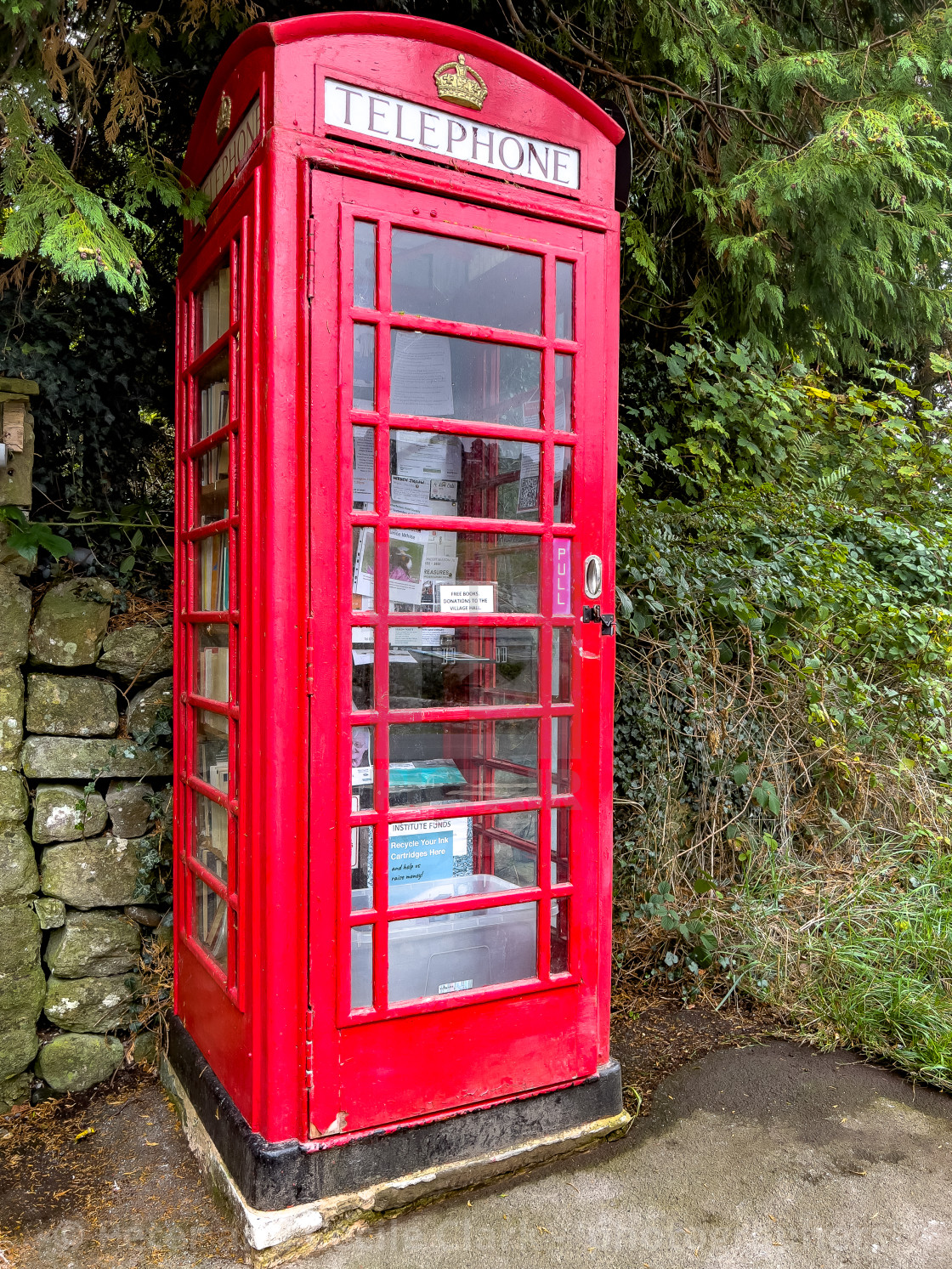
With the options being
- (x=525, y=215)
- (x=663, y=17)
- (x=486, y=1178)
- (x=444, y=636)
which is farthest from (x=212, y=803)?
(x=663, y=17)

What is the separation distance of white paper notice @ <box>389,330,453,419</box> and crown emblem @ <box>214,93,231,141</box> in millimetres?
733

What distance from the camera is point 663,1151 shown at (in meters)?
2.48

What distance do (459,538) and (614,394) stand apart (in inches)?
25.8

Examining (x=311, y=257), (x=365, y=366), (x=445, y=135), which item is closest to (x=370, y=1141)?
(x=365, y=366)

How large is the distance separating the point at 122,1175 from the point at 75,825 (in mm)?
1007

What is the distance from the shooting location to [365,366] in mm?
2148

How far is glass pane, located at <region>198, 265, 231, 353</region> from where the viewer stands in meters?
2.37

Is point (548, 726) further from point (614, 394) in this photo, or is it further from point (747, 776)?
point (747, 776)

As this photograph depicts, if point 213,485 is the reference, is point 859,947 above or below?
below

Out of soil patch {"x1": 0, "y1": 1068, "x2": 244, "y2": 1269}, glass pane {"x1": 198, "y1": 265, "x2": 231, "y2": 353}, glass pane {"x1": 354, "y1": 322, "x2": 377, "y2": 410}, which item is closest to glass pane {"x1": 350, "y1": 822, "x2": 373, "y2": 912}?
soil patch {"x1": 0, "y1": 1068, "x2": 244, "y2": 1269}

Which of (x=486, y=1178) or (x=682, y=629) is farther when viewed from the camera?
(x=682, y=629)

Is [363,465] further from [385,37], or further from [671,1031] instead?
[671,1031]

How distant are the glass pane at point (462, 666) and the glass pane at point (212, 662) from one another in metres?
0.50

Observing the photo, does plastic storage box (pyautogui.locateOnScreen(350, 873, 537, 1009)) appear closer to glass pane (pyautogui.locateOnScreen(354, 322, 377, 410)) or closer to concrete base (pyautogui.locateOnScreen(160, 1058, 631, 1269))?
concrete base (pyautogui.locateOnScreen(160, 1058, 631, 1269))
